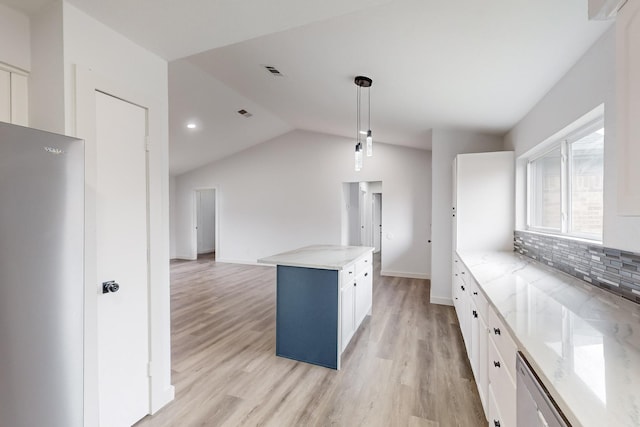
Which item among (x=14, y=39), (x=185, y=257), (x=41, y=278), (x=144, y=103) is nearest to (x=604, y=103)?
(x=144, y=103)

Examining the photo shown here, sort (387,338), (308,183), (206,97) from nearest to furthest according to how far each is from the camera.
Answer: (387,338) < (206,97) < (308,183)

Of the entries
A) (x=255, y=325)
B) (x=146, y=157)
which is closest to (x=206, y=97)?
(x=146, y=157)

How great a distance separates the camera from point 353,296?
292cm

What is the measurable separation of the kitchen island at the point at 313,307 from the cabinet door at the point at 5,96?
1.77 meters

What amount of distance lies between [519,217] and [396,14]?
8.73ft

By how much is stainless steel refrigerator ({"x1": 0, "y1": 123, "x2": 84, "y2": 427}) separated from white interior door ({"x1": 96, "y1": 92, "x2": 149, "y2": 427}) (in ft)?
1.19

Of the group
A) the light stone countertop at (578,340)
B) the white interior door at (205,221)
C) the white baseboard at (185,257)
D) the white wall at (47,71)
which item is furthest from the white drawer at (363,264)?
the white interior door at (205,221)

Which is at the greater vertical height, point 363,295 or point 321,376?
point 363,295

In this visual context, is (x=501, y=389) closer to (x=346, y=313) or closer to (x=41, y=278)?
(x=346, y=313)

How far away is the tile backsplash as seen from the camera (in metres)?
1.43

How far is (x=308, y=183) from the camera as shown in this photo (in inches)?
265

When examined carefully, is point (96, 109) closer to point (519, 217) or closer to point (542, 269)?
point (542, 269)

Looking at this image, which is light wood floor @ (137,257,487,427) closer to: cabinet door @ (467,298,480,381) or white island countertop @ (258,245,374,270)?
cabinet door @ (467,298,480,381)

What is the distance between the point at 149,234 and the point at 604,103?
2768 millimetres
